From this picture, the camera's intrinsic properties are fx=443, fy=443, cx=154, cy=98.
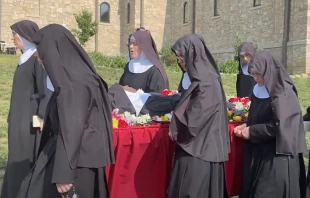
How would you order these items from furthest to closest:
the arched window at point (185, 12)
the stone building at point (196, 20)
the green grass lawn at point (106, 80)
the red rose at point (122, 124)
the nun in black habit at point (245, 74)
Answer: the arched window at point (185, 12) < the stone building at point (196, 20) < the green grass lawn at point (106, 80) < the nun in black habit at point (245, 74) < the red rose at point (122, 124)

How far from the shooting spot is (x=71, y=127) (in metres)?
2.87

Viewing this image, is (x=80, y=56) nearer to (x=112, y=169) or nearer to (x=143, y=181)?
(x=112, y=169)

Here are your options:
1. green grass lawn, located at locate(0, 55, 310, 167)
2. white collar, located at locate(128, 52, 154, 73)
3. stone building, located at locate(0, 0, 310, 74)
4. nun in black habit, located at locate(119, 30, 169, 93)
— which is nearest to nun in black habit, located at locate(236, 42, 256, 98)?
nun in black habit, located at locate(119, 30, 169, 93)

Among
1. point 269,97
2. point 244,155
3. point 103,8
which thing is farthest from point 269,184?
point 103,8

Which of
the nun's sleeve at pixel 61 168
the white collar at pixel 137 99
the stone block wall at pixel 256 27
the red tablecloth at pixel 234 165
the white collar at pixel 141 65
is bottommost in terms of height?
the red tablecloth at pixel 234 165

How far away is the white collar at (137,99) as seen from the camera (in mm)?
4832

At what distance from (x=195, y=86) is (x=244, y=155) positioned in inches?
45.0

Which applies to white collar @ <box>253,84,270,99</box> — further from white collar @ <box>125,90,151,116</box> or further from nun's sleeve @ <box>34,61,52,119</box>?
nun's sleeve @ <box>34,61,52,119</box>

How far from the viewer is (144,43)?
586 centimetres

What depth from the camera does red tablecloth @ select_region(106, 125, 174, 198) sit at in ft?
13.5

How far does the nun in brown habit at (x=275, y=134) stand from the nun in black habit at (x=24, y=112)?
2.05 m

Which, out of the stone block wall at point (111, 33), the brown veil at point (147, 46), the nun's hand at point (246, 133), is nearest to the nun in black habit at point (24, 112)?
the brown veil at point (147, 46)

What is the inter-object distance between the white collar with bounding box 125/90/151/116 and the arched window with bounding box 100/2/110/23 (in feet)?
89.2

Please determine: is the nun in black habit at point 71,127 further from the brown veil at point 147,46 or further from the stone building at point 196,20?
the stone building at point 196,20
